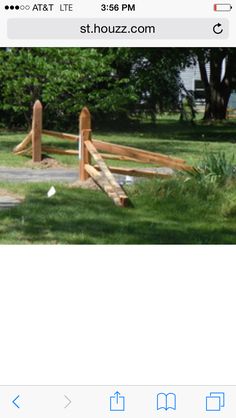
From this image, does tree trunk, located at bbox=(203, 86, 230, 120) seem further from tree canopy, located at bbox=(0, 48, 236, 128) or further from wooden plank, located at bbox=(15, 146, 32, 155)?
wooden plank, located at bbox=(15, 146, 32, 155)

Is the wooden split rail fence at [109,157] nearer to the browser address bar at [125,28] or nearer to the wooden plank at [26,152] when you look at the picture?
the wooden plank at [26,152]

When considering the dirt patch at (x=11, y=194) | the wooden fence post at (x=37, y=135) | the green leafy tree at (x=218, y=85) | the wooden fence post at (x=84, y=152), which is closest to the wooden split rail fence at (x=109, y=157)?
the wooden fence post at (x=84, y=152)

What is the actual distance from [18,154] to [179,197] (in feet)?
17.3

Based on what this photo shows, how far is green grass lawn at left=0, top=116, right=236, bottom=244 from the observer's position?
5219 mm

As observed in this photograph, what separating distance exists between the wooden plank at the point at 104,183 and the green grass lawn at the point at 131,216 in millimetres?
71

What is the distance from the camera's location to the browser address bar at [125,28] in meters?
3.54

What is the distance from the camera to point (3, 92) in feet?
54.5

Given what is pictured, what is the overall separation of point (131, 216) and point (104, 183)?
1.17 meters

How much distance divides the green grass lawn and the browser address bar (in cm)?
163
